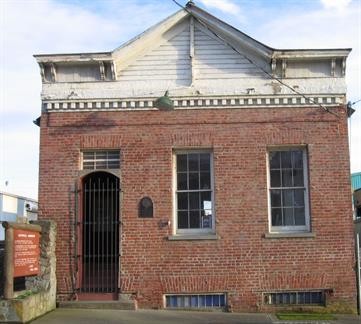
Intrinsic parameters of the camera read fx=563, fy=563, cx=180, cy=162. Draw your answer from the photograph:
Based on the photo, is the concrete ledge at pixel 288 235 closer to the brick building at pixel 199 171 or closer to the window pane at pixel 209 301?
the brick building at pixel 199 171

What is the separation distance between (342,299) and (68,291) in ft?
19.2

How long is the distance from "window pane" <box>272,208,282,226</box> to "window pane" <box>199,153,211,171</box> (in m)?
1.72

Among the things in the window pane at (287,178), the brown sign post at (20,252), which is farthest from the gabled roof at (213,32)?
the brown sign post at (20,252)

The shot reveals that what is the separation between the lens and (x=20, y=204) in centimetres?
3631

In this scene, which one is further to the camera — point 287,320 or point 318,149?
point 318,149

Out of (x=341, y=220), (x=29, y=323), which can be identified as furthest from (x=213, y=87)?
(x=29, y=323)

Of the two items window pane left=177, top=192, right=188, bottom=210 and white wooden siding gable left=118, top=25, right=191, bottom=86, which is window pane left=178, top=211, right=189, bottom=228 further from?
white wooden siding gable left=118, top=25, right=191, bottom=86

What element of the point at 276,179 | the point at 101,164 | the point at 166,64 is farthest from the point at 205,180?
the point at 166,64

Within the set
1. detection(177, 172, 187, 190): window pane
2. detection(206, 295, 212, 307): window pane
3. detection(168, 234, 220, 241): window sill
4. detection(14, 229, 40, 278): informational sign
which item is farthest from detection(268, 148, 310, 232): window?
detection(14, 229, 40, 278): informational sign

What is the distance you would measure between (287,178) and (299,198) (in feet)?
1.68

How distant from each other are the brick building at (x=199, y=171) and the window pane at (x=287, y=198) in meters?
0.04

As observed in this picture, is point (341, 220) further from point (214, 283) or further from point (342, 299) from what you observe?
point (214, 283)

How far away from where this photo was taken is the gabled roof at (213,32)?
12.4m

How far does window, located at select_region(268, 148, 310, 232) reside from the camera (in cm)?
1238
